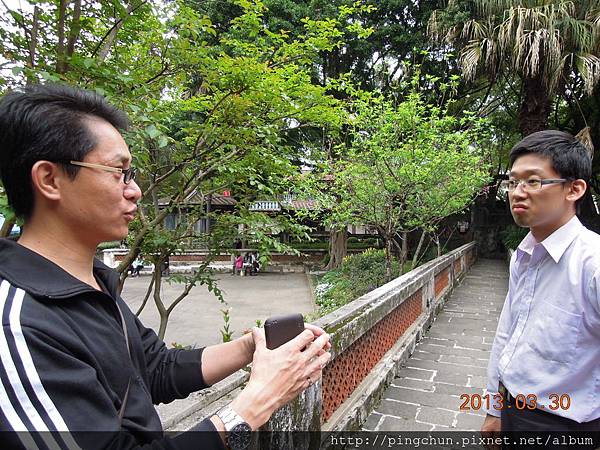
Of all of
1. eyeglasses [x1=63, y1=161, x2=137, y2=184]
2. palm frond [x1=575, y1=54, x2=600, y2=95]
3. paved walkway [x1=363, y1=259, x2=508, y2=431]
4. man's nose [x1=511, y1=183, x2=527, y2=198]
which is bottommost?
paved walkway [x1=363, y1=259, x2=508, y2=431]

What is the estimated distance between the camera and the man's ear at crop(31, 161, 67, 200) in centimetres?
100

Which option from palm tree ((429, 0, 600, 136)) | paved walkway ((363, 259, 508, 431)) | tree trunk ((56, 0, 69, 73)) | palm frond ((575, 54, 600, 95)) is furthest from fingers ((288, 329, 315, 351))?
palm frond ((575, 54, 600, 95))

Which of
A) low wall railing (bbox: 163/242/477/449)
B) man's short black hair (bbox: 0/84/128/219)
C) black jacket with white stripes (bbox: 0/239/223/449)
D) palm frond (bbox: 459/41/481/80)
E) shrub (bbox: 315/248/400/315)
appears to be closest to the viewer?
black jacket with white stripes (bbox: 0/239/223/449)

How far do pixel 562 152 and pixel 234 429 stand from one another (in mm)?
1783

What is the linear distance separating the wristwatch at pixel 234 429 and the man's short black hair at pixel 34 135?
76 cm

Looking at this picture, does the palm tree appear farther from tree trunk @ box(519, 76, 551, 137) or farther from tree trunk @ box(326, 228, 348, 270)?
tree trunk @ box(326, 228, 348, 270)

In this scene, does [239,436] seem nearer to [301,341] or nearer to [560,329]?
[301,341]

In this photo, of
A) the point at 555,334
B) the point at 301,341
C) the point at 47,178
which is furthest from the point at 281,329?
the point at 555,334

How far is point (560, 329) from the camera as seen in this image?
5.30 ft

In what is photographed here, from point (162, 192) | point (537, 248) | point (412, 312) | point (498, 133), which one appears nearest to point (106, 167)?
point (537, 248)

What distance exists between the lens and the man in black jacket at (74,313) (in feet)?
2.61

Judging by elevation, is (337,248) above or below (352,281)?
above

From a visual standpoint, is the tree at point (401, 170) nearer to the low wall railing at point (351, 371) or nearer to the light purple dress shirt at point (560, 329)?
the low wall railing at point (351, 371)

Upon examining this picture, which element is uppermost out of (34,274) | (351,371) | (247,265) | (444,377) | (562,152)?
(562,152)
